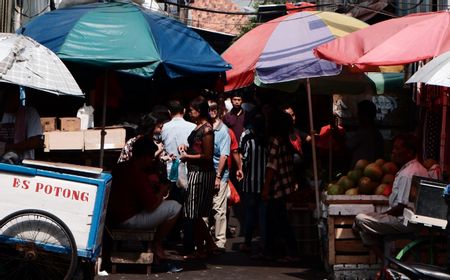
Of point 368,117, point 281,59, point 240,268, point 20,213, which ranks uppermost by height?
point 281,59

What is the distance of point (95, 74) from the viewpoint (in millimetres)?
10586

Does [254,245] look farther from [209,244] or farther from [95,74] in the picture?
[95,74]

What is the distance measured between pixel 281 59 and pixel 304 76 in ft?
1.40

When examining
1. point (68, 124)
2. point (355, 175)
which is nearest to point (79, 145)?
point (68, 124)

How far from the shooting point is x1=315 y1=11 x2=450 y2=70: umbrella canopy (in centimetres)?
884

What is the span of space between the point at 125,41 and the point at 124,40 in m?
0.02

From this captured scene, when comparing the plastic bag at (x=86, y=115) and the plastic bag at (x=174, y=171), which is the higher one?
the plastic bag at (x=86, y=115)

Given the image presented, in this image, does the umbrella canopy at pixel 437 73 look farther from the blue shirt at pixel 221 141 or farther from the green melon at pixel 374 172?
the blue shirt at pixel 221 141

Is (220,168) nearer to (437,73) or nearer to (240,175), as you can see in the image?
(240,175)

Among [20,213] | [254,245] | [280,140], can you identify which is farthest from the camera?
[254,245]

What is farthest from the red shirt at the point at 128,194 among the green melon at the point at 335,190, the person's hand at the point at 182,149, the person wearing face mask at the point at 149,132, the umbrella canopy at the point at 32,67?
the green melon at the point at 335,190

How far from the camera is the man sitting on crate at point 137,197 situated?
9648 millimetres

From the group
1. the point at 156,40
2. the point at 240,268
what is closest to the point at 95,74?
the point at 156,40

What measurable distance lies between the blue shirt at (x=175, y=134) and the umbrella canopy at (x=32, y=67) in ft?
9.33
